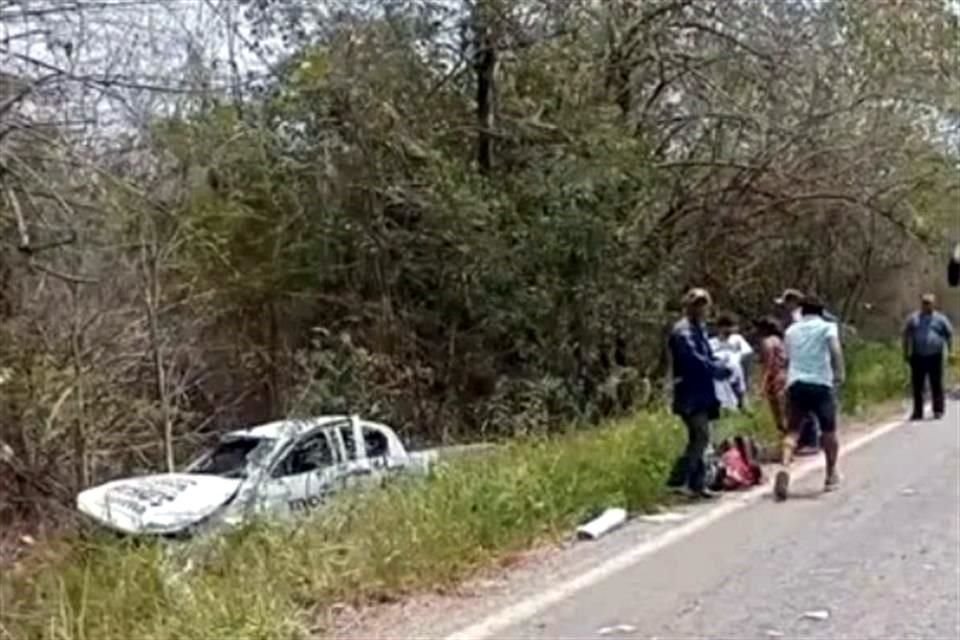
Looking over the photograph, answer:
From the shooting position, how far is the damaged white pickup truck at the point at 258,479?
11.4 m

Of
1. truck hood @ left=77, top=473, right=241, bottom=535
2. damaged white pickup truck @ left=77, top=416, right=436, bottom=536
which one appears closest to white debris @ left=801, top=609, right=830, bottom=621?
damaged white pickup truck @ left=77, top=416, right=436, bottom=536

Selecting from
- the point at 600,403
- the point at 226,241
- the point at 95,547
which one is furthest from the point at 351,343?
the point at 95,547

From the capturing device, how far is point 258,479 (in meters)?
13.2

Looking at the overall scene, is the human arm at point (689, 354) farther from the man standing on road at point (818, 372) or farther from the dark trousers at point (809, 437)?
the dark trousers at point (809, 437)

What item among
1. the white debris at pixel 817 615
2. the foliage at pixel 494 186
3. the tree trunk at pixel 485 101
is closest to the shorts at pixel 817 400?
the white debris at pixel 817 615

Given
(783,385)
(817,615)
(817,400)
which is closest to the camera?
(817,615)

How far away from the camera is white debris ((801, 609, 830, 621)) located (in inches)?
323

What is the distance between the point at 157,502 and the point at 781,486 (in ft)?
16.3

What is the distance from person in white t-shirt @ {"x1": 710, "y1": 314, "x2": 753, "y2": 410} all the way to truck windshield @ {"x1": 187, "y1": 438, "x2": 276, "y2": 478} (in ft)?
13.6

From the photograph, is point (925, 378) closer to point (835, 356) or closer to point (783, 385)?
point (783, 385)

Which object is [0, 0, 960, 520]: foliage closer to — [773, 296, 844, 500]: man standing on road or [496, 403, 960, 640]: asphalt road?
[773, 296, 844, 500]: man standing on road

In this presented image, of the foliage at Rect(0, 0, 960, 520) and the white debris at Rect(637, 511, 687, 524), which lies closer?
the white debris at Rect(637, 511, 687, 524)

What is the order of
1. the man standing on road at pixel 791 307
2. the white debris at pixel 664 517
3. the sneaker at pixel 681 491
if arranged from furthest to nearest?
the man standing on road at pixel 791 307
the sneaker at pixel 681 491
the white debris at pixel 664 517

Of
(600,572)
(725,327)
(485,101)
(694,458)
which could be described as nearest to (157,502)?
(600,572)
